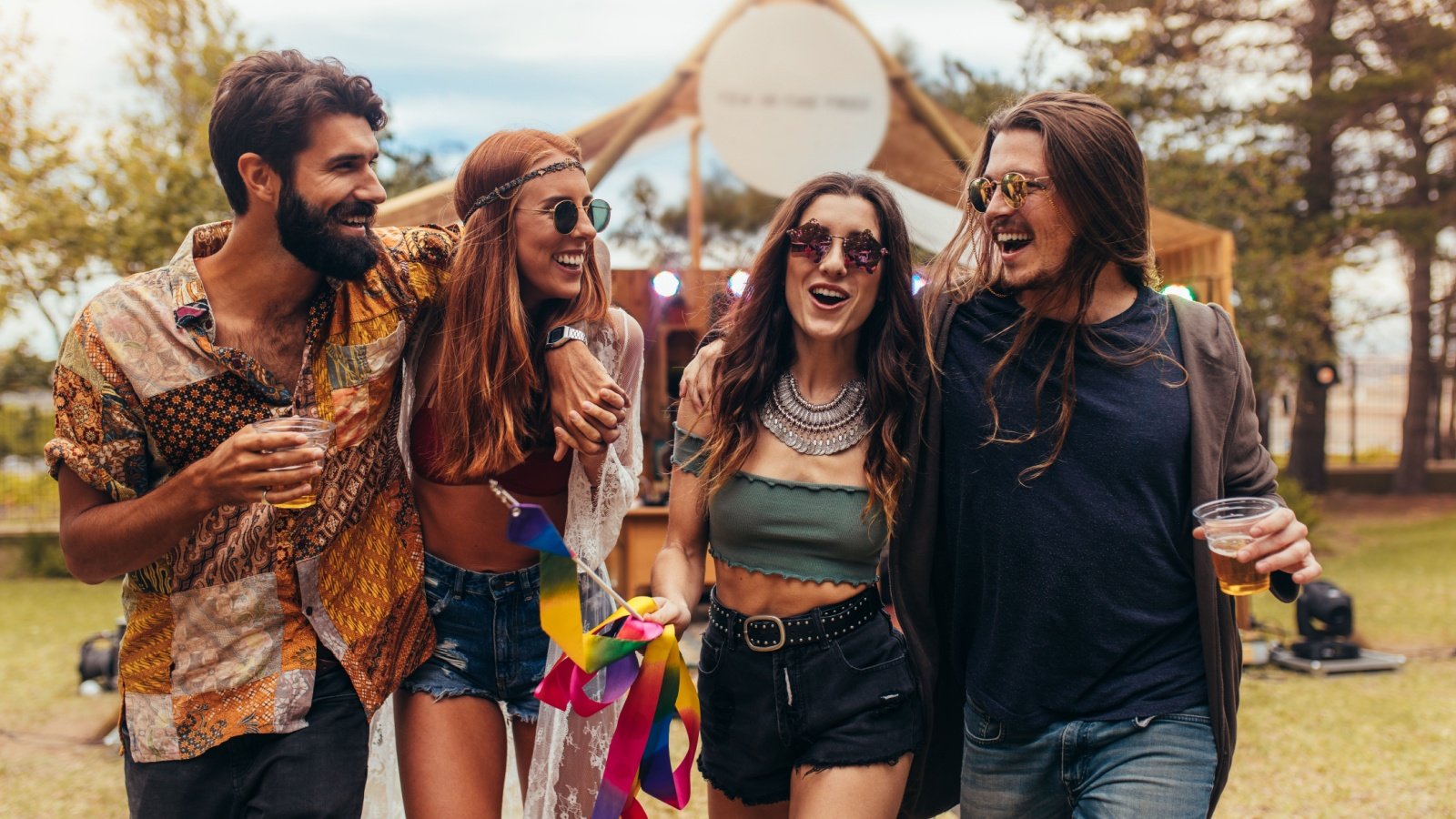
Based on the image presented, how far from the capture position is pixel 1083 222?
8.43 ft

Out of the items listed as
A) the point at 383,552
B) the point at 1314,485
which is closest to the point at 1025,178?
the point at 383,552

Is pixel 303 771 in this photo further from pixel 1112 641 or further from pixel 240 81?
pixel 1112 641

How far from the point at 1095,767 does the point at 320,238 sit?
1.92m

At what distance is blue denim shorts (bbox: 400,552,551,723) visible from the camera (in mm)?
2793

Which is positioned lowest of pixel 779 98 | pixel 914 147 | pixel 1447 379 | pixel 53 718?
pixel 1447 379

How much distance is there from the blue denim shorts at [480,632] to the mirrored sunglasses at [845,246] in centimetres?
99

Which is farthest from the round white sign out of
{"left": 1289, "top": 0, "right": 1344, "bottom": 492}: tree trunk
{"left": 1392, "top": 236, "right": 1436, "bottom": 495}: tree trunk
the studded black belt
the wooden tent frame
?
{"left": 1392, "top": 236, "right": 1436, "bottom": 495}: tree trunk

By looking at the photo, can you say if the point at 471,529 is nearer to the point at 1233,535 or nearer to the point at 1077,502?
the point at 1077,502

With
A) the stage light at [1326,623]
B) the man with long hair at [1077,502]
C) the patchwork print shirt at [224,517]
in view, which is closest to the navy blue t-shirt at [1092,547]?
the man with long hair at [1077,502]

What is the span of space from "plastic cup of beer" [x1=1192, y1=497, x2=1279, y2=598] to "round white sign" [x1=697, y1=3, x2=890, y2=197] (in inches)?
277

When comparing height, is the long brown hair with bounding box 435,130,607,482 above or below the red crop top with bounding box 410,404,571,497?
above

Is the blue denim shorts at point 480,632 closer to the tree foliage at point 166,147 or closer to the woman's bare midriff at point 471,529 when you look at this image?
the woman's bare midriff at point 471,529

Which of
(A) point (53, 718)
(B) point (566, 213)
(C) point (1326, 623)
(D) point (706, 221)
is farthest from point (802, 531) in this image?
(D) point (706, 221)

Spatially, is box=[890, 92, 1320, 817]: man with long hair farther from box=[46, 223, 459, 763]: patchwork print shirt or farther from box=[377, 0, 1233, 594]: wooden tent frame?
box=[377, 0, 1233, 594]: wooden tent frame
